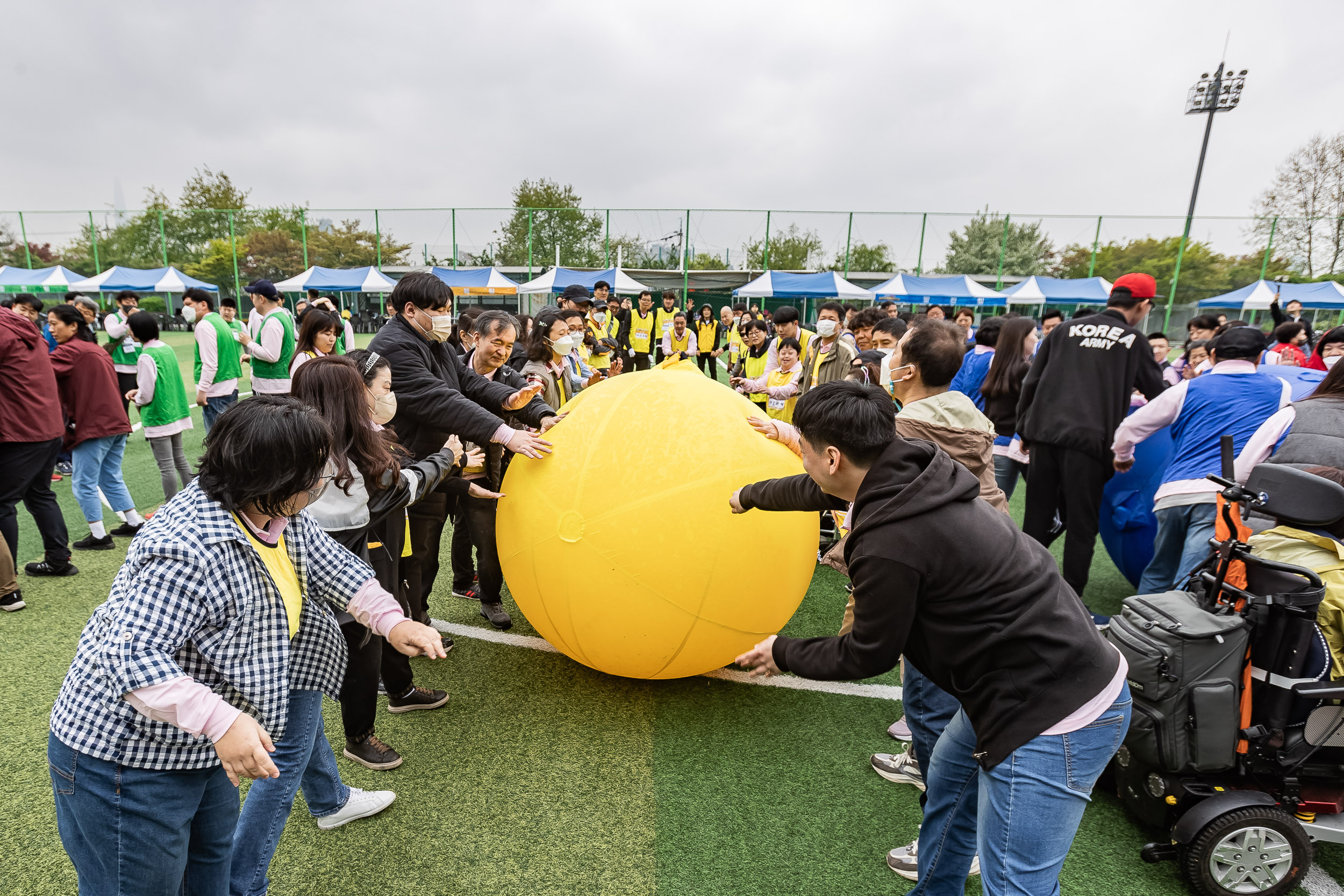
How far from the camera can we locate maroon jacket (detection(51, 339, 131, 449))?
5477mm

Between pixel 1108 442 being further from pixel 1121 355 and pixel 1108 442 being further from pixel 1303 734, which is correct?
pixel 1303 734

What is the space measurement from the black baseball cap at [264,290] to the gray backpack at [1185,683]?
28.0 feet

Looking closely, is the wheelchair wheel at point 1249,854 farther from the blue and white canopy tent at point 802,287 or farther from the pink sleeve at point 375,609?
the blue and white canopy tent at point 802,287

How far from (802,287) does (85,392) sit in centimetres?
2329

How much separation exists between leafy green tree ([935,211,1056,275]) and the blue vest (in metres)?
28.8

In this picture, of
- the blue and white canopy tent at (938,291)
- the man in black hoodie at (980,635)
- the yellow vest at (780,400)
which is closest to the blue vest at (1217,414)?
the man in black hoodie at (980,635)

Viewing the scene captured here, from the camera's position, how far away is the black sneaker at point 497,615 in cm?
483

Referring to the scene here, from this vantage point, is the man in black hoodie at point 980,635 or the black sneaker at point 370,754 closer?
A: the man in black hoodie at point 980,635

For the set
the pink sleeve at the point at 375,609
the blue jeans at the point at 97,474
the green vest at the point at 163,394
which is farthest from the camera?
the green vest at the point at 163,394

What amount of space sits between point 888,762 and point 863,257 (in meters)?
30.4

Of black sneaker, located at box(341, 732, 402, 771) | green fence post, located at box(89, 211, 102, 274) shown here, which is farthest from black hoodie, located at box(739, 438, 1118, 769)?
green fence post, located at box(89, 211, 102, 274)

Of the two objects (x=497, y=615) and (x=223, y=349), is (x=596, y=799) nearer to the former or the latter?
(x=497, y=615)

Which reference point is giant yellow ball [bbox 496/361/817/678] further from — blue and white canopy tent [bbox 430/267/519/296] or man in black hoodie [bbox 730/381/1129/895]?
blue and white canopy tent [bbox 430/267/519/296]

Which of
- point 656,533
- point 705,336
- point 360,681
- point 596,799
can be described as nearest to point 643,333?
point 705,336
